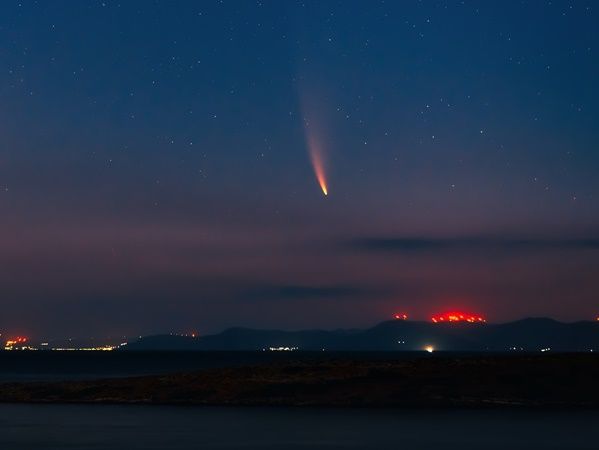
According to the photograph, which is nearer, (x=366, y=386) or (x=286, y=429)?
(x=286, y=429)

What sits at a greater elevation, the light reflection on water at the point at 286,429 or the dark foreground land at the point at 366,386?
the dark foreground land at the point at 366,386

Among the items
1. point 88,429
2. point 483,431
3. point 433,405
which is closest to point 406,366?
point 433,405

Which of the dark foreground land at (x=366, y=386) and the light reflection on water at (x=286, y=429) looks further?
the dark foreground land at (x=366, y=386)

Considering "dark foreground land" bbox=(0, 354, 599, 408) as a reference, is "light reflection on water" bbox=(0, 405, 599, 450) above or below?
below

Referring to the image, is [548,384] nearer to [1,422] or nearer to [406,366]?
[406,366]

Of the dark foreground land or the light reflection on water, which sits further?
the dark foreground land
